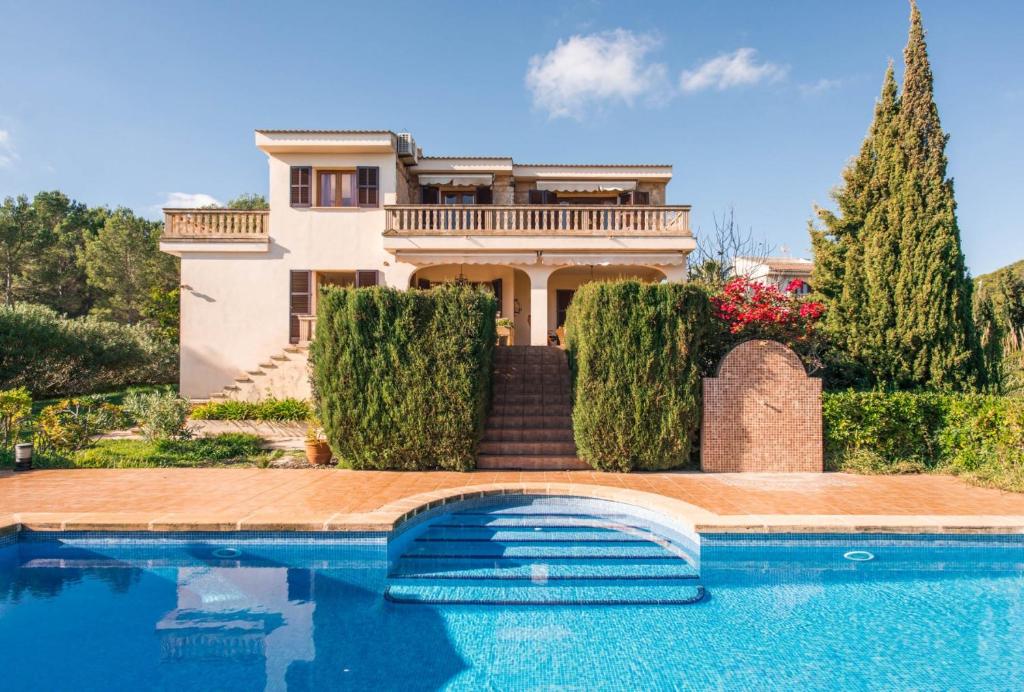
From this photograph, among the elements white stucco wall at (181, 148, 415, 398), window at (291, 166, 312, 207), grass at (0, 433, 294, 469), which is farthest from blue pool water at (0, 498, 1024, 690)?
window at (291, 166, 312, 207)

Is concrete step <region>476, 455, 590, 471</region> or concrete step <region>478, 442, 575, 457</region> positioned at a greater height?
concrete step <region>478, 442, 575, 457</region>

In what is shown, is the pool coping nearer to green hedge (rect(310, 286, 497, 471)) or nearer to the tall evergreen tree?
green hedge (rect(310, 286, 497, 471))

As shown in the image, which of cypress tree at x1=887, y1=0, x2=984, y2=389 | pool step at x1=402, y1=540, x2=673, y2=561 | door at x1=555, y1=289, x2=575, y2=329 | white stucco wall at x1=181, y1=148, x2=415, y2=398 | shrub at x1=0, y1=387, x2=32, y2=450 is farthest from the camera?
door at x1=555, y1=289, x2=575, y2=329

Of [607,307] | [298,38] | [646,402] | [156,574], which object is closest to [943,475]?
[646,402]

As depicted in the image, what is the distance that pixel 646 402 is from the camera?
10.8 meters

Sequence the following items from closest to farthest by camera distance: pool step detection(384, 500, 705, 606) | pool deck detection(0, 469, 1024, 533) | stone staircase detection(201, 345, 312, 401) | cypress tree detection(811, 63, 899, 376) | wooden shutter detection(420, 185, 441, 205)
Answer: pool step detection(384, 500, 705, 606), pool deck detection(0, 469, 1024, 533), cypress tree detection(811, 63, 899, 376), stone staircase detection(201, 345, 312, 401), wooden shutter detection(420, 185, 441, 205)

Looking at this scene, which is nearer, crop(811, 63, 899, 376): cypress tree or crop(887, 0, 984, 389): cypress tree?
crop(887, 0, 984, 389): cypress tree

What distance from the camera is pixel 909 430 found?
11.0m

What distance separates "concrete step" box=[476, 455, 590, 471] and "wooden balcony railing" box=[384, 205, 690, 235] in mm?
9247

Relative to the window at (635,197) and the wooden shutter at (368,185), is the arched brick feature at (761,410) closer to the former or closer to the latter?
the window at (635,197)

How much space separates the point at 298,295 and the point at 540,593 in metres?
15.2

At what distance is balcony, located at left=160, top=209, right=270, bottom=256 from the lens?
18.4 meters

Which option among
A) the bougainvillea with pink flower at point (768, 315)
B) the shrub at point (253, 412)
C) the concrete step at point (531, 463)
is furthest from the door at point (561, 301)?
the concrete step at point (531, 463)

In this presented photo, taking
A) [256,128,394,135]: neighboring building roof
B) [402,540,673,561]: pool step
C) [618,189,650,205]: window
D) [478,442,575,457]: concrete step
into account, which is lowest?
[402,540,673,561]: pool step
